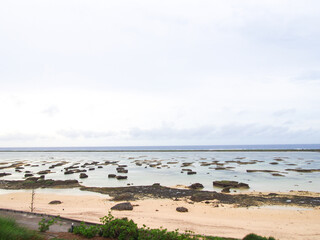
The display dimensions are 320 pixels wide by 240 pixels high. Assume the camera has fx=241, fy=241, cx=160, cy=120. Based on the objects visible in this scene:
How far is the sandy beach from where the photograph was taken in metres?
17.0

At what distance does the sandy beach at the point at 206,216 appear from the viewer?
17.0 metres

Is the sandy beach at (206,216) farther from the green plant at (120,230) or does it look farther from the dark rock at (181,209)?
the green plant at (120,230)

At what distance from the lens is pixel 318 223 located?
19.1 metres

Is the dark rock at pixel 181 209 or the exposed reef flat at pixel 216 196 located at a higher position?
the dark rock at pixel 181 209

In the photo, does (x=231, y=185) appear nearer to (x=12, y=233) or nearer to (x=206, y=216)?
(x=206, y=216)

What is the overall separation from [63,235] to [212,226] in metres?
10.4

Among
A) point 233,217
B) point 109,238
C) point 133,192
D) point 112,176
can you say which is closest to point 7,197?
point 133,192

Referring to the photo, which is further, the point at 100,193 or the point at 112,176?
the point at 112,176

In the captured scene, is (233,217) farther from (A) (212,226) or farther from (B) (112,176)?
(B) (112,176)

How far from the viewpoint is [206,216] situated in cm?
2100

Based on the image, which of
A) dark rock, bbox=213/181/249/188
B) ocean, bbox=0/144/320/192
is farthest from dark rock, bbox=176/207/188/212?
dark rock, bbox=213/181/249/188

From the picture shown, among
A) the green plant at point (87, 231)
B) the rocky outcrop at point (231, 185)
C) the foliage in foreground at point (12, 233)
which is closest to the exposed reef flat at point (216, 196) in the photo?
the rocky outcrop at point (231, 185)

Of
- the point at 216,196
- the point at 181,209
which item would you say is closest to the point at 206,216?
the point at 181,209

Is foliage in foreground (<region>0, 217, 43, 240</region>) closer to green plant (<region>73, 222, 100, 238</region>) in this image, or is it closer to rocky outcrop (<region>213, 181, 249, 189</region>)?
green plant (<region>73, 222, 100, 238</region>)
